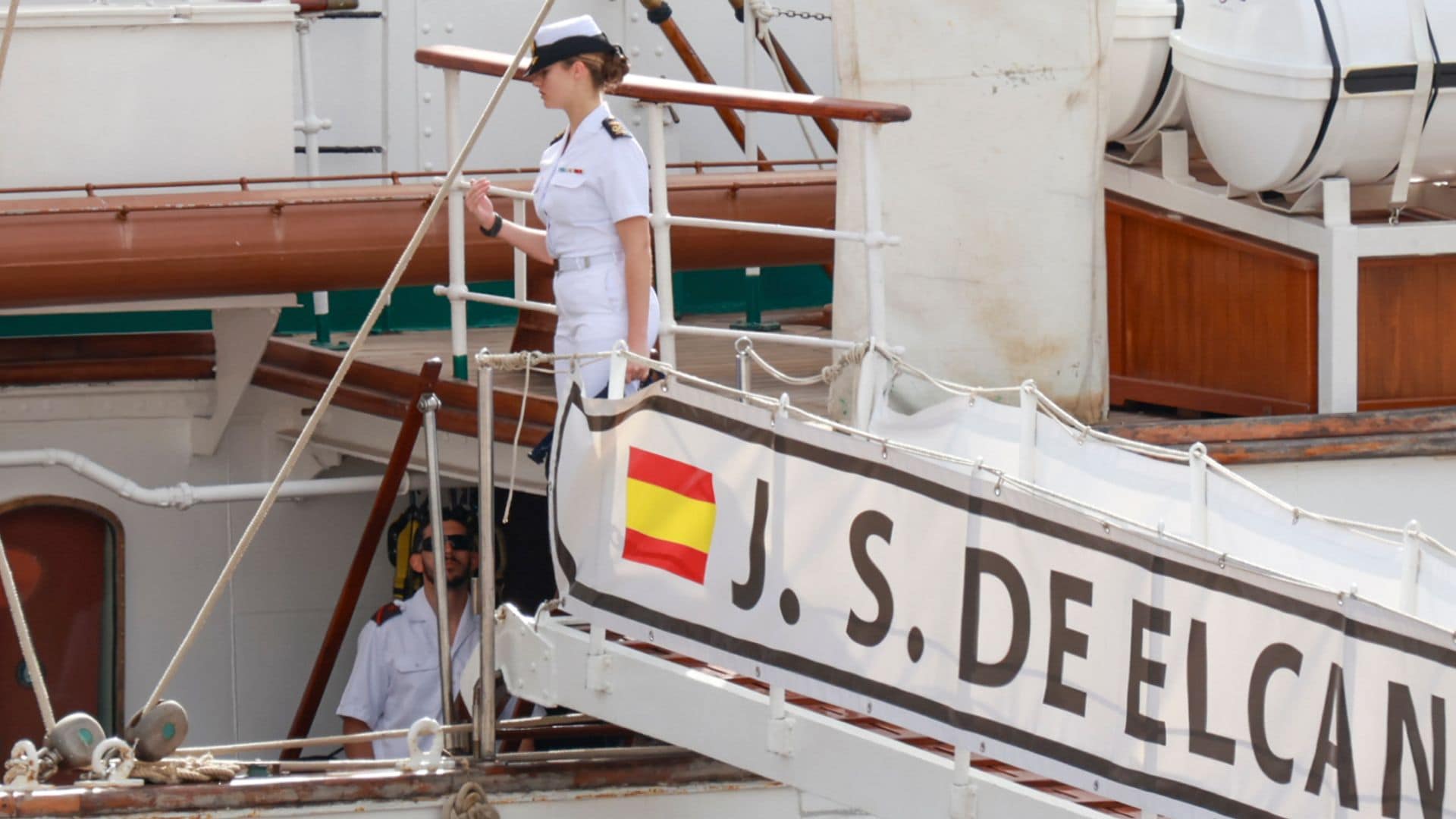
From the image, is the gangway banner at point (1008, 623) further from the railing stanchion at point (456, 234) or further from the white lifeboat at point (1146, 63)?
the white lifeboat at point (1146, 63)

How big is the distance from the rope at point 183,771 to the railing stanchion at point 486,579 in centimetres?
50

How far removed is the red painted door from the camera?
580 cm

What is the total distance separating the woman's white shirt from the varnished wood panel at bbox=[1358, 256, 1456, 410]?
228 centimetres

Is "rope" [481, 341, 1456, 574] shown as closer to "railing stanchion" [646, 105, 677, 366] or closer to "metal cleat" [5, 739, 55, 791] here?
"railing stanchion" [646, 105, 677, 366]

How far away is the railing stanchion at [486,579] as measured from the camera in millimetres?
3369

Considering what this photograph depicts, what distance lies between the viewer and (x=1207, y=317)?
4992mm

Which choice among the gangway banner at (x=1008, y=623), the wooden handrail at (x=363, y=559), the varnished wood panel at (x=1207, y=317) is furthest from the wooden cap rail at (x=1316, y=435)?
the wooden handrail at (x=363, y=559)

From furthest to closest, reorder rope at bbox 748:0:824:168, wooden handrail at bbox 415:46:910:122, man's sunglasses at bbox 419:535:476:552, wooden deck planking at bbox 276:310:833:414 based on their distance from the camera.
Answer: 1. rope at bbox 748:0:824:168
2. wooden deck planking at bbox 276:310:833:414
3. man's sunglasses at bbox 419:535:476:552
4. wooden handrail at bbox 415:46:910:122

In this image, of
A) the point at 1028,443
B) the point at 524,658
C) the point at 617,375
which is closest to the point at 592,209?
the point at 617,375

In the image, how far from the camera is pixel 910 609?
120 inches

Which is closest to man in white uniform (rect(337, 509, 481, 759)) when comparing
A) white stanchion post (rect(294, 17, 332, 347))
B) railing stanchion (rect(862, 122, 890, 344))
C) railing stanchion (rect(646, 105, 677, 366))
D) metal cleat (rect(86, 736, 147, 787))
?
railing stanchion (rect(646, 105, 677, 366))

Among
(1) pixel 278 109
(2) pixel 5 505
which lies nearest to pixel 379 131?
(1) pixel 278 109

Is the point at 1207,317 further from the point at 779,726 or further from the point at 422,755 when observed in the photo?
the point at 422,755

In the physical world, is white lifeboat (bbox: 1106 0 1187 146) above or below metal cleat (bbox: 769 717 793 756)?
above
